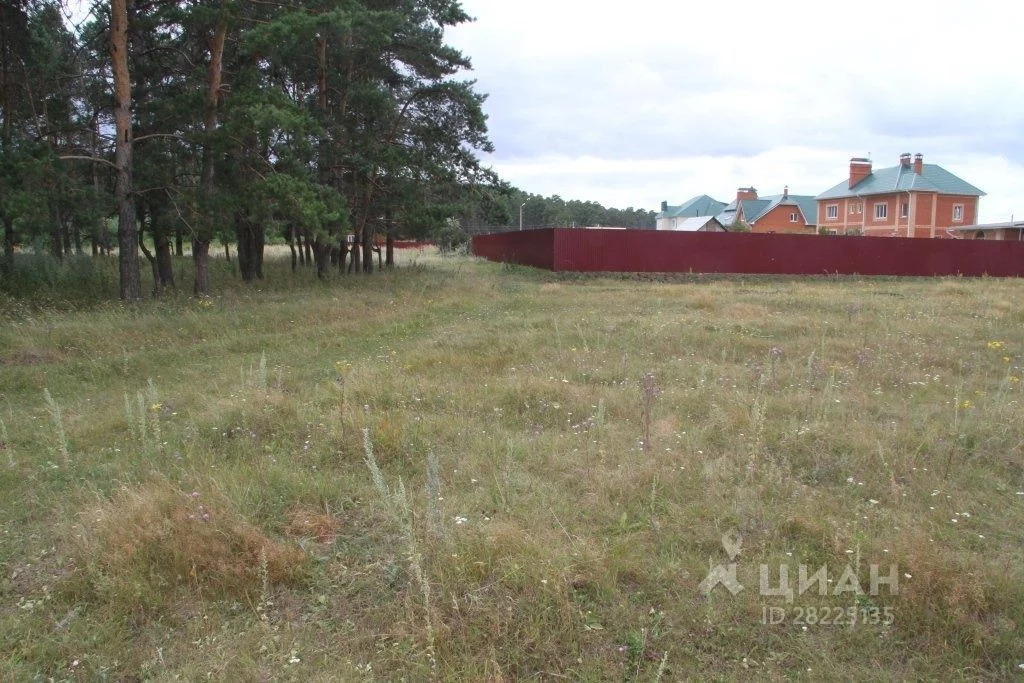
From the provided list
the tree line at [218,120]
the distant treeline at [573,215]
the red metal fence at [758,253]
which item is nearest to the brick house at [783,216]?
the distant treeline at [573,215]

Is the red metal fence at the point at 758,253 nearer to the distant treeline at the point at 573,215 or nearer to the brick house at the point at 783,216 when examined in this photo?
the brick house at the point at 783,216

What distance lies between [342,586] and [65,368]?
22.1 feet

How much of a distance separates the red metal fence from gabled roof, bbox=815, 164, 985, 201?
70.2 ft

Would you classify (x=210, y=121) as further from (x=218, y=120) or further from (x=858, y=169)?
(x=858, y=169)

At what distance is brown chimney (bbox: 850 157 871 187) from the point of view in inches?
1951

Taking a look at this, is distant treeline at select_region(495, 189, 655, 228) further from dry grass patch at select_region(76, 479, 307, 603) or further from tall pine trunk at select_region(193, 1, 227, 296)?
dry grass patch at select_region(76, 479, 307, 603)

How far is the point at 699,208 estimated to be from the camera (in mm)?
75938

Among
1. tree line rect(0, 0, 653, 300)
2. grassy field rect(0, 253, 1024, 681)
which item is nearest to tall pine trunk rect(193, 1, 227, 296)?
tree line rect(0, 0, 653, 300)

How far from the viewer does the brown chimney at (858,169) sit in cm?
4956

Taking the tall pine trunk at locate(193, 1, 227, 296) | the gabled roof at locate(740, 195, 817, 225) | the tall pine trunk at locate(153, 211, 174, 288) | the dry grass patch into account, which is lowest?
the dry grass patch

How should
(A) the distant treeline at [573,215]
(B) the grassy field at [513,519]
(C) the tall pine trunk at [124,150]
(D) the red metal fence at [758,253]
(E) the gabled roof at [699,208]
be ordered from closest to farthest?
(B) the grassy field at [513,519]
(C) the tall pine trunk at [124,150]
(D) the red metal fence at [758,253]
(E) the gabled roof at [699,208]
(A) the distant treeline at [573,215]

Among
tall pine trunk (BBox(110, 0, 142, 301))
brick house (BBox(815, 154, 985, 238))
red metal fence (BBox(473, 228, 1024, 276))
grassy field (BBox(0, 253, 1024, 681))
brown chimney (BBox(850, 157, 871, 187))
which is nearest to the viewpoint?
grassy field (BBox(0, 253, 1024, 681))

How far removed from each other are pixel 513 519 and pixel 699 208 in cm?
7729

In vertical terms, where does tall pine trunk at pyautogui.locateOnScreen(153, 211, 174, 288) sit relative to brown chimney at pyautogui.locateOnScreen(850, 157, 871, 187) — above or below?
below
